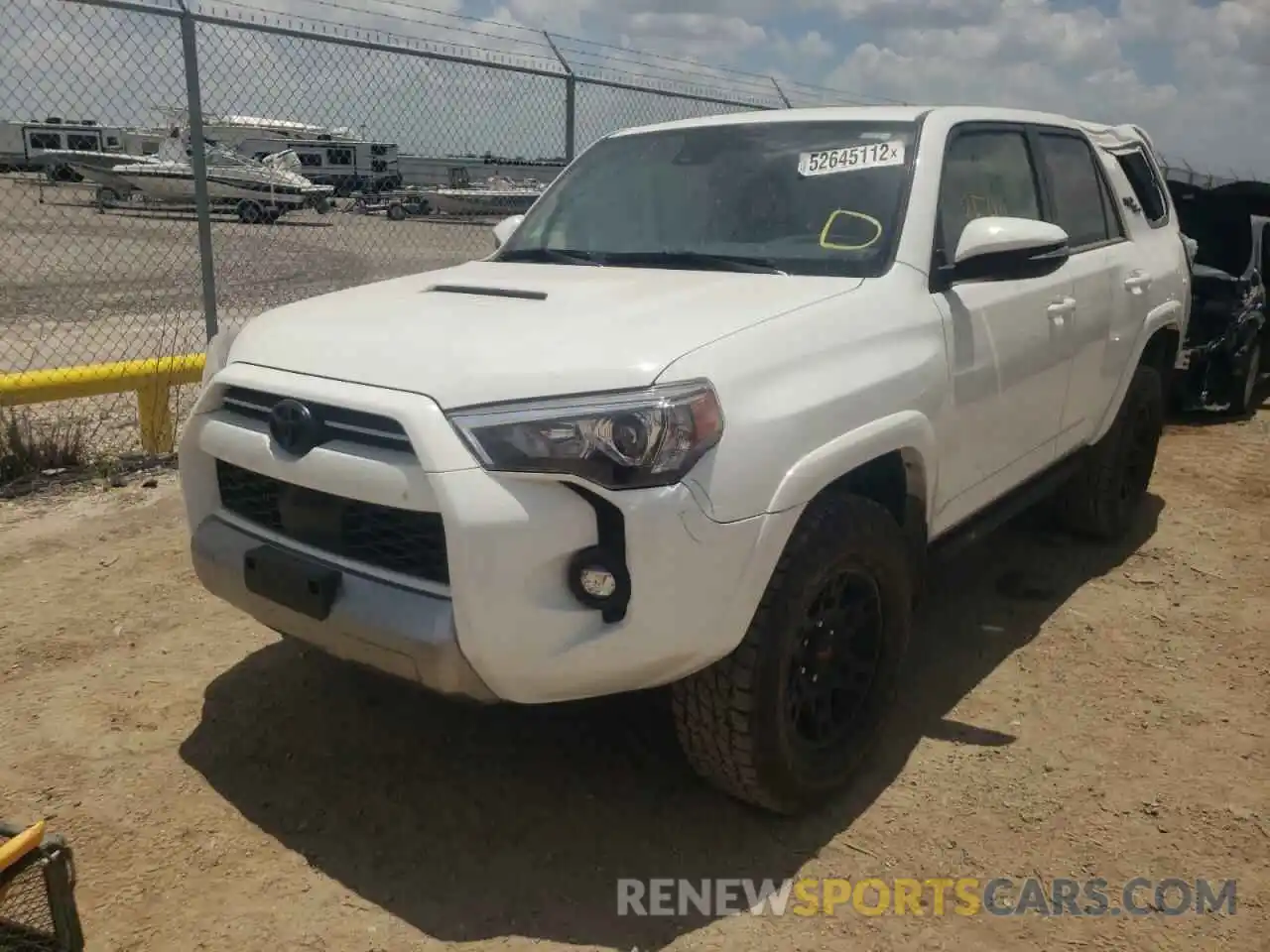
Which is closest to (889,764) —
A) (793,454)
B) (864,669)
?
(864,669)

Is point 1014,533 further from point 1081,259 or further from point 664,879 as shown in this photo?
point 664,879

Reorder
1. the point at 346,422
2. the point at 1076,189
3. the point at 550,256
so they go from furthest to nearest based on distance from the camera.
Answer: the point at 1076,189
the point at 550,256
the point at 346,422

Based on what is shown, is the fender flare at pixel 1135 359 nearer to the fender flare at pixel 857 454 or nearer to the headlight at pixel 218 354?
the fender flare at pixel 857 454

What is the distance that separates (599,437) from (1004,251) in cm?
156

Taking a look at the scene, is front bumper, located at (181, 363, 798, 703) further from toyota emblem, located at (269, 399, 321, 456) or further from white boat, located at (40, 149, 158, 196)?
white boat, located at (40, 149, 158, 196)

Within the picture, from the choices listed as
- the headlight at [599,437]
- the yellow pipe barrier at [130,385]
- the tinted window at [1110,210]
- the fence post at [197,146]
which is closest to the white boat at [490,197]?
the fence post at [197,146]

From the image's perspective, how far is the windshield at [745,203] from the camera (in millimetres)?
3250

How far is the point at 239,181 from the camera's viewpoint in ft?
31.2

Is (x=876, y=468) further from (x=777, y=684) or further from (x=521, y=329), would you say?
(x=521, y=329)

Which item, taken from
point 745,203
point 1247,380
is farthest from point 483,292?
point 1247,380

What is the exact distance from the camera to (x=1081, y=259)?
4.20 metres

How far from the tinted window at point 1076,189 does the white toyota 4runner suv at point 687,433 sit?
323mm

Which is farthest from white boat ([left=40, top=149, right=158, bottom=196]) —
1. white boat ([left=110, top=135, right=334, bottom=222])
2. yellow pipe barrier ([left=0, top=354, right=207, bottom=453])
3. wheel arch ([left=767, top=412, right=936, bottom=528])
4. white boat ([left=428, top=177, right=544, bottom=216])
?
wheel arch ([left=767, top=412, right=936, bottom=528])

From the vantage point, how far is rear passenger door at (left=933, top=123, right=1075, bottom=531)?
326cm
